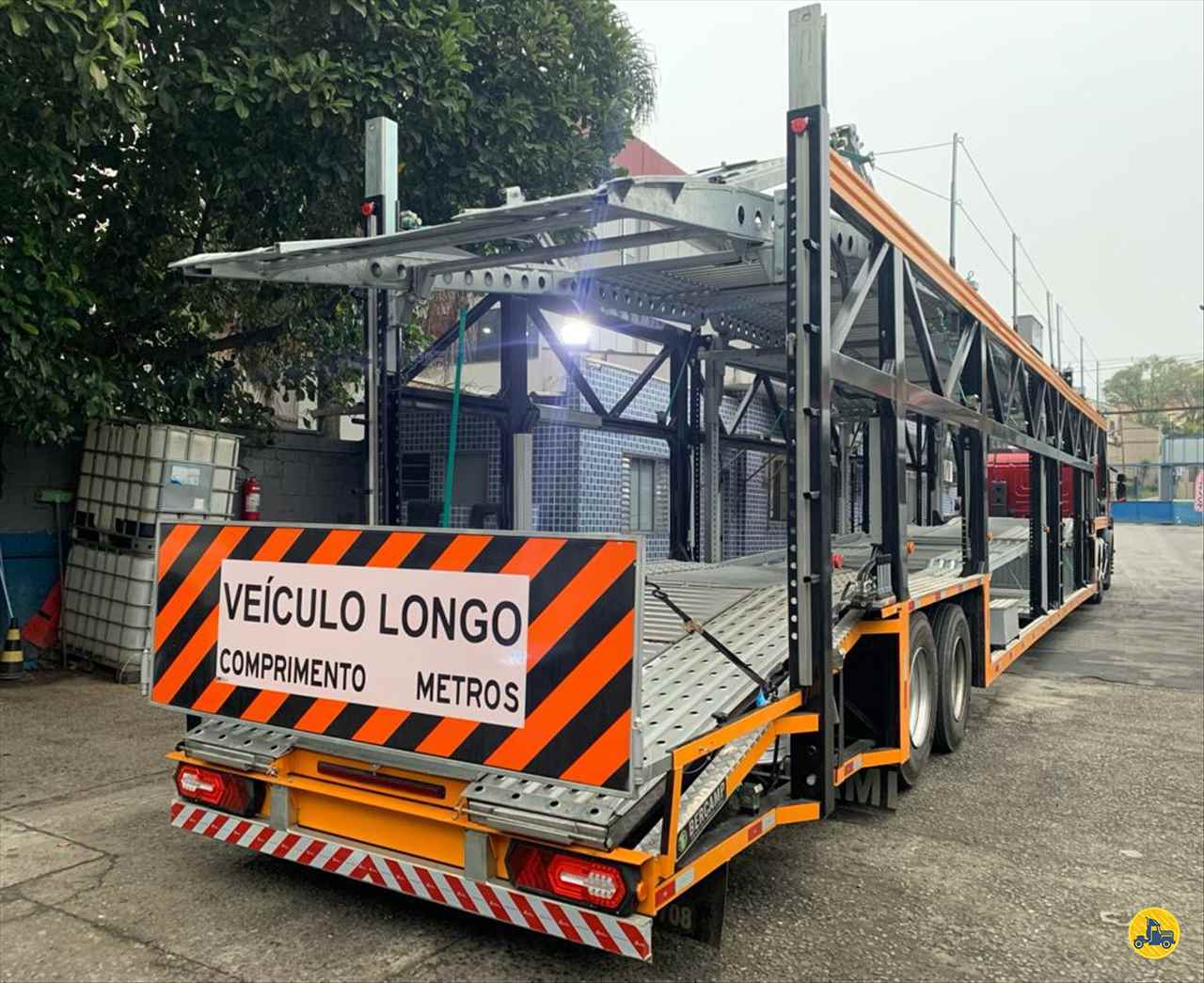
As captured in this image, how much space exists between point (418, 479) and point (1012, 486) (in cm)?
893

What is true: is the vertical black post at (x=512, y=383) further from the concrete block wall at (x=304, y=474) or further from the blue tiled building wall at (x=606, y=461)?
the blue tiled building wall at (x=606, y=461)

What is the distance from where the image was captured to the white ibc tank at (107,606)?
8.25 m

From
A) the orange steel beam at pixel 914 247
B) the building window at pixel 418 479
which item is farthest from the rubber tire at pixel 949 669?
the building window at pixel 418 479

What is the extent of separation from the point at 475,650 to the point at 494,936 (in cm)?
115

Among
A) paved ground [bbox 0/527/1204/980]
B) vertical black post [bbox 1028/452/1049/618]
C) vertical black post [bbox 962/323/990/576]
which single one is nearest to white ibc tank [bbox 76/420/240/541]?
paved ground [bbox 0/527/1204/980]

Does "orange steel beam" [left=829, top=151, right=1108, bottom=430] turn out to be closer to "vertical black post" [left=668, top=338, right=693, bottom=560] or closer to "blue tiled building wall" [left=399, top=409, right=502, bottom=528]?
"vertical black post" [left=668, top=338, right=693, bottom=560]

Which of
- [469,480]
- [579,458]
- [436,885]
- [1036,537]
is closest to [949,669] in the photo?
[436,885]

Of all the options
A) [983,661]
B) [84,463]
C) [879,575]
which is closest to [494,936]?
[879,575]

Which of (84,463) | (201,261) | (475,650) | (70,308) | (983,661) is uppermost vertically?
(70,308)

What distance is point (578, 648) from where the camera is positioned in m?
2.86

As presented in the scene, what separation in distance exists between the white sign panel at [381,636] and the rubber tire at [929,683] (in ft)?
8.76

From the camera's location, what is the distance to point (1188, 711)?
767 centimetres

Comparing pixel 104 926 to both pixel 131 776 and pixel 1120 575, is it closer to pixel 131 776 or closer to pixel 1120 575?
pixel 131 776

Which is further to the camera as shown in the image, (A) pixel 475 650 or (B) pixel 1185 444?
(B) pixel 1185 444
